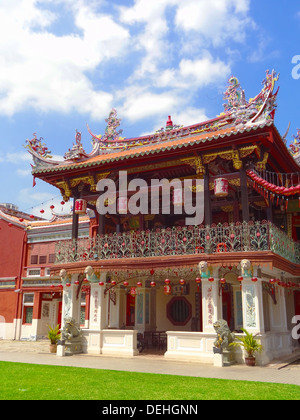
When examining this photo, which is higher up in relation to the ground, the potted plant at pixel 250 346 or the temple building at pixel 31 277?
the temple building at pixel 31 277

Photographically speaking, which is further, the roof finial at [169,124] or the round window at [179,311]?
the round window at [179,311]

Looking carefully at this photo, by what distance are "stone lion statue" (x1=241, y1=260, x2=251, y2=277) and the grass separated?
397 cm

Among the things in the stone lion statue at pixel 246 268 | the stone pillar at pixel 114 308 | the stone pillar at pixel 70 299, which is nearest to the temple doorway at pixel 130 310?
the stone pillar at pixel 114 308

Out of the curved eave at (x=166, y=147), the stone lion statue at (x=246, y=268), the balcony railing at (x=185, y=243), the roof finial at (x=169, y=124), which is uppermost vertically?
the roof finial at (x=169, y=124)

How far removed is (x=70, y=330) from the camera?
14734mm

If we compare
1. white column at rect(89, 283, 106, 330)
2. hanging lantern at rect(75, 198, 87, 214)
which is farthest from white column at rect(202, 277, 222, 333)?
hanging lantern at rect(75, 198, 87, 214)

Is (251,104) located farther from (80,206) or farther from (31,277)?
(31,277)

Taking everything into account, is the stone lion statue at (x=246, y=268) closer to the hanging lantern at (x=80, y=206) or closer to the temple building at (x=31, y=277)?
the hanging lantern at (x=80, y=206)

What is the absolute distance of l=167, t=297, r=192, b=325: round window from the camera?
18.0 metres

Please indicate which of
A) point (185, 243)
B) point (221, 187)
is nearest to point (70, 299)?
point (185, 243)

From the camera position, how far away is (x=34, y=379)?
9344 mm

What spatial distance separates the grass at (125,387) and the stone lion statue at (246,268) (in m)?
3.97

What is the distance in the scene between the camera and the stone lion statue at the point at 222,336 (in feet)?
39.3

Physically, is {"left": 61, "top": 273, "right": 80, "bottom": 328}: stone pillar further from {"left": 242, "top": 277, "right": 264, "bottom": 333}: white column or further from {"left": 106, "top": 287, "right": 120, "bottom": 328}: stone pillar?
{"left": 242, "top": 277, "right": 264, "bottom": 333}: white column
